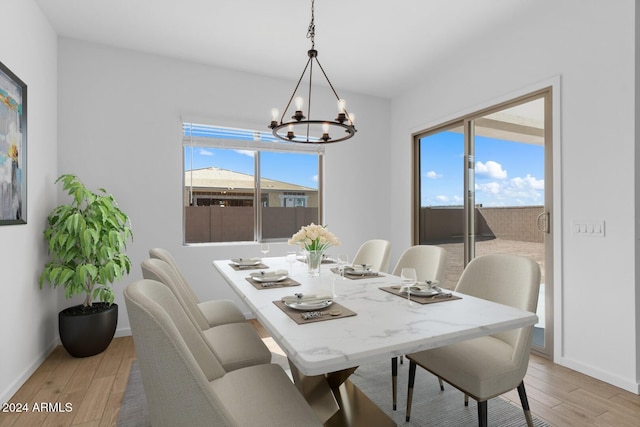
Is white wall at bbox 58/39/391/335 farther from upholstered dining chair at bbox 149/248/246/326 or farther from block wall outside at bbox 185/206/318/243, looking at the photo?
upholstered dining chair at bbox 149/248/246/326

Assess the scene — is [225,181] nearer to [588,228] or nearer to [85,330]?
[85,330]

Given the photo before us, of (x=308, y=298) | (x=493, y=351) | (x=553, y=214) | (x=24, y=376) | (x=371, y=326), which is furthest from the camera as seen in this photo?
(x=553, y=214)

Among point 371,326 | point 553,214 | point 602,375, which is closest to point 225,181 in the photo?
point 371,326

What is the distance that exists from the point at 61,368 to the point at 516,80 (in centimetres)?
447

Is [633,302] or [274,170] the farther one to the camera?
[274,170]

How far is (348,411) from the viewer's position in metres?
1.88

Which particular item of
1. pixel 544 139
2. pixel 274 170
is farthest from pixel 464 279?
pixel 274 170

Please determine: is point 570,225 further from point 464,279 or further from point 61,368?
point 61,368

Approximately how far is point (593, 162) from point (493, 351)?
174 cm

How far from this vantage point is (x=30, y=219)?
2607 mm

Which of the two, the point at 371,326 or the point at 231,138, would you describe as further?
the point at 231,138

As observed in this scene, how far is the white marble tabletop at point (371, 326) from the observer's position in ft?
3.38

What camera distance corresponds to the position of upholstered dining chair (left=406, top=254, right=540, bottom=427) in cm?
149

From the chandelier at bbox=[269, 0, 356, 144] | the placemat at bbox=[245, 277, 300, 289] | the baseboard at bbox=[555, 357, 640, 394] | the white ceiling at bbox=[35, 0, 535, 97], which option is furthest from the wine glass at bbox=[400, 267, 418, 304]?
the white ceiling at bbox=[35, 0, 535, 97]
